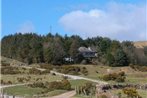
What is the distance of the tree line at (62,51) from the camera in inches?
4166

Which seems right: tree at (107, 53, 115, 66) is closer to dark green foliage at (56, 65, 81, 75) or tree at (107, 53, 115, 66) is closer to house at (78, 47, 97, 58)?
house at (78, 47, 97, 58)

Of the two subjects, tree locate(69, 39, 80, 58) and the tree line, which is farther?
tree locate(69, 39, 80, 58)

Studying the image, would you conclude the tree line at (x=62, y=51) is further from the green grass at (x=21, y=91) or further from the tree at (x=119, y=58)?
the green grass at (x=21, y=91)

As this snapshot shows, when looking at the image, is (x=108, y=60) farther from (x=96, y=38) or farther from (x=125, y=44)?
(x=96, y=38)

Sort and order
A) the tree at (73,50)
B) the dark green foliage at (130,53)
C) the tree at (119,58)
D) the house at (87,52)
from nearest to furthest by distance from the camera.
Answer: the tree at (119,58) → the dark green foliage at (130,53) → the tree at (73,50) → the house at (87,52)

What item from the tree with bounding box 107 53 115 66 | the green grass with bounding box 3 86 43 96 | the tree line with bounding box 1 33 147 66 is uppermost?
the tree line with bounding box 1 33 147 66

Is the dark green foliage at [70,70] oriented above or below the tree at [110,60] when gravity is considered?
below

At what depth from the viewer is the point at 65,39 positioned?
125500 mm

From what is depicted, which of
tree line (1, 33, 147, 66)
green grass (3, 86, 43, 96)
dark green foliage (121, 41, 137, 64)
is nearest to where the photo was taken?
A: green grass (3, 86, 43, 96)

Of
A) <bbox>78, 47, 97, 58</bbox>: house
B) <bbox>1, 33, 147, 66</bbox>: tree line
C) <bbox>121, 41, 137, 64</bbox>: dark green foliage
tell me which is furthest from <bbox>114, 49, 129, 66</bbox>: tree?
<bbox>78, 47, 97, 58</bbox>: house

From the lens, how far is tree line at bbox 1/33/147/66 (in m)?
106

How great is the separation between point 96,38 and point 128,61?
97.6 ft

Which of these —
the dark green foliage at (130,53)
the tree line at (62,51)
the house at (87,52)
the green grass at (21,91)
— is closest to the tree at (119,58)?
the tree line at (62,51)

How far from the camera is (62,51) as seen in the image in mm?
107812
